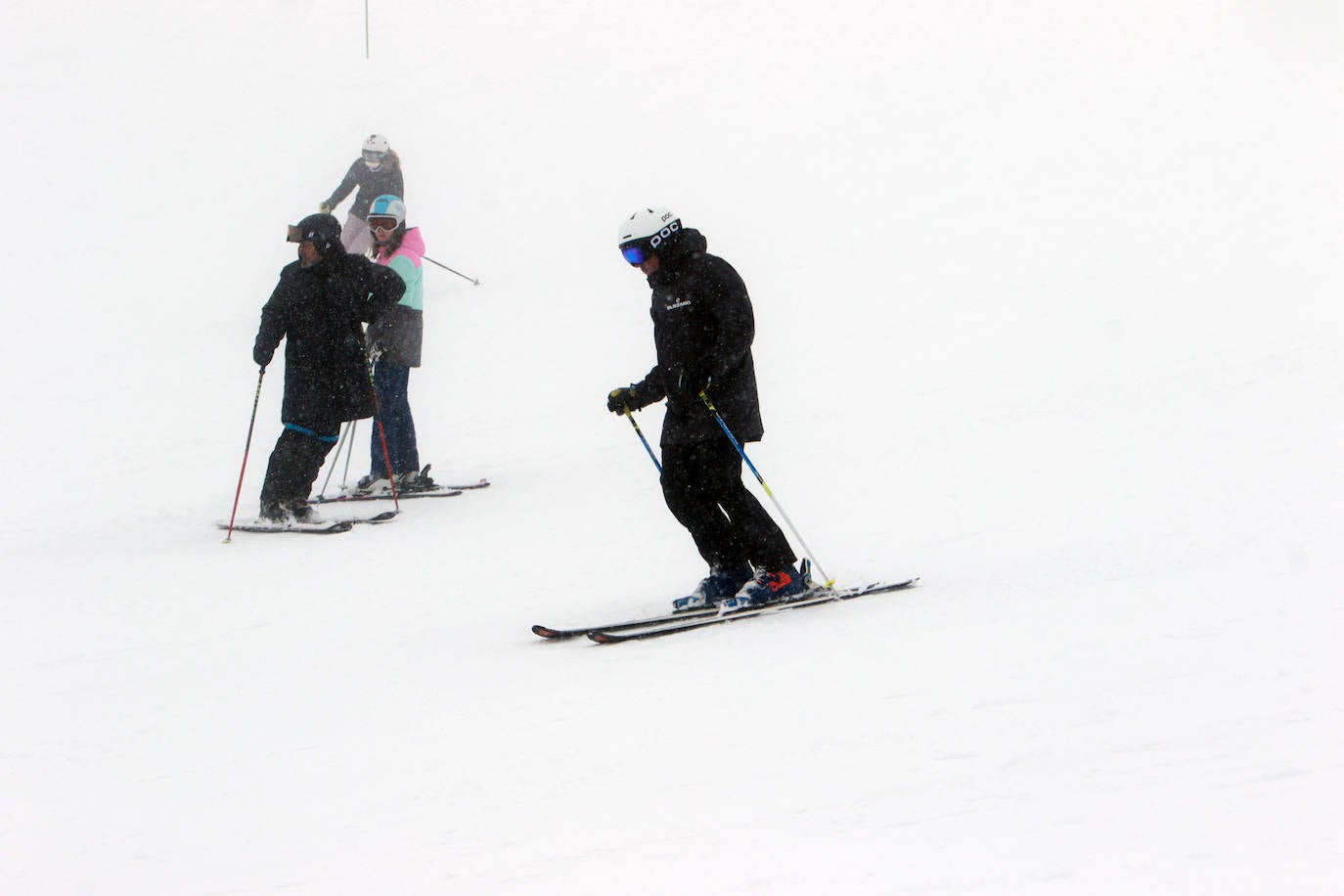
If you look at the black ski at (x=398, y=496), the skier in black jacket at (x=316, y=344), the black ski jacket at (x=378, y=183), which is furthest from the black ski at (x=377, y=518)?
the black ski jacket at (x=378, y=183)

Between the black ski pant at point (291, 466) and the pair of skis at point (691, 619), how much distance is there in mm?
3147

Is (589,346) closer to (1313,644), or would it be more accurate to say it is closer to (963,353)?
(963,353)

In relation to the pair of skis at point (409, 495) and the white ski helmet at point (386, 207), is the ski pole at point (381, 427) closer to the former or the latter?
the pair of skis at point (409, 495)

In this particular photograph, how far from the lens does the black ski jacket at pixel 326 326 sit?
8.34 meters

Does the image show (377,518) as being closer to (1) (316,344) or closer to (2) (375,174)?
(1) (316,344)

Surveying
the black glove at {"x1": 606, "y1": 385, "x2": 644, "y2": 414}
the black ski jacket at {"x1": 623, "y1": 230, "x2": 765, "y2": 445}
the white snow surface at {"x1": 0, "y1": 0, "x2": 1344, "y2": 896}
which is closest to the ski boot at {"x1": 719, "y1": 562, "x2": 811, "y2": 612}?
the white snow surface at {"x1": 0, "y1": 0, "x2": 1344, "y2": 896}

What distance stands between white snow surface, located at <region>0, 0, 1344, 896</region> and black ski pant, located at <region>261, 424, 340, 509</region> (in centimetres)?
37

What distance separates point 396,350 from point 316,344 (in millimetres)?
998

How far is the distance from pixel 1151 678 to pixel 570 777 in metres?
1.69

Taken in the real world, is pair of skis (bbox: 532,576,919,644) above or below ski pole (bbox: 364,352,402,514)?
below

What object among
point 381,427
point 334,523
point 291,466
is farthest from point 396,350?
point 334,523

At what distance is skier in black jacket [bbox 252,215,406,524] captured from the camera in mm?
8320

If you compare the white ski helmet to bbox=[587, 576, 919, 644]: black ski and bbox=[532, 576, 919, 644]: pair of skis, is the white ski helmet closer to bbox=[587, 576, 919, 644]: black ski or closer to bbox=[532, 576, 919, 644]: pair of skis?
bbox=[532, 576, 919, 644]: pair of skis

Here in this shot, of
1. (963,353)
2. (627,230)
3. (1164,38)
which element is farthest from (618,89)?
(627,230)
